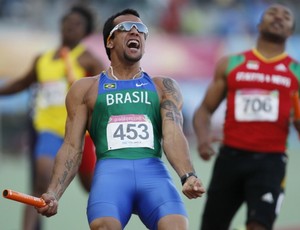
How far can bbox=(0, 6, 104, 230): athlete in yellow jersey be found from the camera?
38.3 ft

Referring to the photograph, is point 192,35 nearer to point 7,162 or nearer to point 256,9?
point 256,9

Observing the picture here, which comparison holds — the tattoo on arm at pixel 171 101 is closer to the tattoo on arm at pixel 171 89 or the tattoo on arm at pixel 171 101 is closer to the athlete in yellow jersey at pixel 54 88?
the tattoo on arm at pixel 171 89

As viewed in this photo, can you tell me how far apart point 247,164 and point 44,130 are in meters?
2.92

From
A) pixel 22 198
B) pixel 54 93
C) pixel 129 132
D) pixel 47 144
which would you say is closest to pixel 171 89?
pixel 129 132

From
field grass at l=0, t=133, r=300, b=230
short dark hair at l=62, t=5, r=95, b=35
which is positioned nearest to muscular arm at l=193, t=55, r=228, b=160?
field grass at l=0, t=133, r=300, b=230

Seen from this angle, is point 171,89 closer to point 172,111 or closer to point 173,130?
point 172,111

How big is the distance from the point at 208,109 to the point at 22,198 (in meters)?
3.56

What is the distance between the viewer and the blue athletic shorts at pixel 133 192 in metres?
7.59

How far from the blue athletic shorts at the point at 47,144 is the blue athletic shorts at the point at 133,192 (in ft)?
12.2

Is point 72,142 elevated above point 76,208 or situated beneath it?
elevated above

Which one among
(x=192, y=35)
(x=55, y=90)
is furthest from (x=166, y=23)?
(x=55, y=90)

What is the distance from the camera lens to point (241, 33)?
2622cm

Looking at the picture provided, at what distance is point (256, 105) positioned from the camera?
10.0 m

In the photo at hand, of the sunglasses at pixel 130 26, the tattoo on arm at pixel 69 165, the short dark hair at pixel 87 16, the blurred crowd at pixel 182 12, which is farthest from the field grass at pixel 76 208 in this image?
the blurred crowd at pixel 182 12
